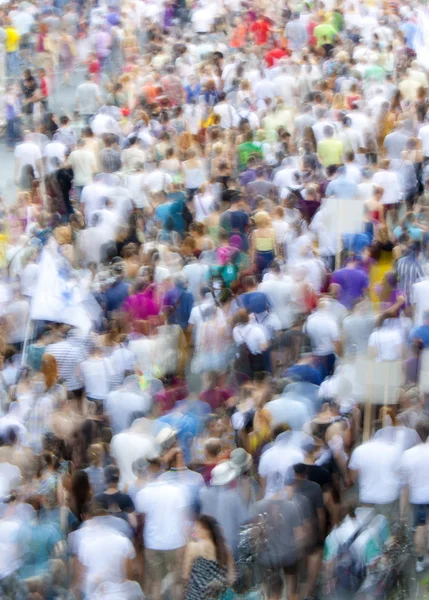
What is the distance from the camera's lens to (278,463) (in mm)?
10438

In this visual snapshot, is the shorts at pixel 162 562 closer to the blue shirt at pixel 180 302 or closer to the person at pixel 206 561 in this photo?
the person at pixel 206 561

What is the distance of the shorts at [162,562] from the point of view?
398 inches

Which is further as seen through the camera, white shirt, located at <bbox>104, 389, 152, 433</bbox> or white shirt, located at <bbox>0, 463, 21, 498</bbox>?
white shirt, located at <bbox>104, 389, 152, 433</bbox>

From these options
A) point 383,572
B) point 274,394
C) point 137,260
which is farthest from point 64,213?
point 383,572

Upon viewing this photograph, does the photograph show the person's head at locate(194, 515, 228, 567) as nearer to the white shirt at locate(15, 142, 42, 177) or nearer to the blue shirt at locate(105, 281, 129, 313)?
the blue shirt at locate(105, 281, 129, 313)

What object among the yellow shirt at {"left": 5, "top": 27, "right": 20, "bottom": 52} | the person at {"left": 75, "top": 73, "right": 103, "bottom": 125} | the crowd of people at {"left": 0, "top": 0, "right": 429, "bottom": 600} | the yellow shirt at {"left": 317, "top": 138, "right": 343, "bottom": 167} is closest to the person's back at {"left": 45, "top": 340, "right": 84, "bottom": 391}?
the crowd of people at {"left": 0, "top": 0, "right": 429, "bottom": 600}

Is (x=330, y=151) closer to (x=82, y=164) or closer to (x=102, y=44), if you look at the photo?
(x=82, y=164)

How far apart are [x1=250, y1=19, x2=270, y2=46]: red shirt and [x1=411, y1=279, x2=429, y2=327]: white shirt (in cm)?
1302

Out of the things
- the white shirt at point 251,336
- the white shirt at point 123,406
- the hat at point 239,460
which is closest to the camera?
the hat at point 239,460

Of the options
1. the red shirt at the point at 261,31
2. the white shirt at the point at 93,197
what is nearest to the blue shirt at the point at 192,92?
the red shirt at the point at 261,31

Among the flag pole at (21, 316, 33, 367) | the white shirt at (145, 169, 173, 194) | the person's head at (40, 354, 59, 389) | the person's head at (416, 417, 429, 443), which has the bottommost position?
the flag pole at (21, 316, 33, 367)

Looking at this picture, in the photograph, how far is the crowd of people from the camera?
984 centimetres

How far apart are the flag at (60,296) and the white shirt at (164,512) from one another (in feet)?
12.3

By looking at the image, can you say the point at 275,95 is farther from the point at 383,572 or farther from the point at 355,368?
the point at 383,572
